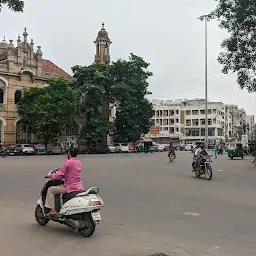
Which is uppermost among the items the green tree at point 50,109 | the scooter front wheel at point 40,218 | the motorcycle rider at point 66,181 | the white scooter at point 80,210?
the green tree at point 50,109

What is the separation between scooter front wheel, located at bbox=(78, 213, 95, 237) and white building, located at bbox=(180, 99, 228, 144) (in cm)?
9227

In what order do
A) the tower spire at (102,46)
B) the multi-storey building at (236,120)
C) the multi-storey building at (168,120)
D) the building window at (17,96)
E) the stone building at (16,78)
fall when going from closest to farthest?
the stone building at (16,78), the building window at (17,96), the tower spire at (102,46), the multi-storey building at (168,120), the multi-storey building at (236,120)

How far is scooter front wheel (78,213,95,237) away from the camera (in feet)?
19.7

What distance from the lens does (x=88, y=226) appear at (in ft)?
19.8

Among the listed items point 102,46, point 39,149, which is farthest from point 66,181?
point 102,46

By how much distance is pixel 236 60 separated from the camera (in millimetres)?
21266

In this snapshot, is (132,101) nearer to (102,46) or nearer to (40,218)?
(102,46)

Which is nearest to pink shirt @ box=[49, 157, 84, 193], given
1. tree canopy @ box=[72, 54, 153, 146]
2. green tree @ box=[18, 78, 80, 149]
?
green tree @ box=[18, 78, 80, 149]

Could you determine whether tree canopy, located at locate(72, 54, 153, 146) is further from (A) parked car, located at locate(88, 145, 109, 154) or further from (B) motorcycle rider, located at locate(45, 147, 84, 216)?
(B) motorcycle rider, located at locate(45, 147, 84, 216)

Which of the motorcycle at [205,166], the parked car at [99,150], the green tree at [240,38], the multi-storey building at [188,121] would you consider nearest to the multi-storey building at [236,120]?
the multi-storey building at [188,121]

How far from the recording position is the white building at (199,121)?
317 feet

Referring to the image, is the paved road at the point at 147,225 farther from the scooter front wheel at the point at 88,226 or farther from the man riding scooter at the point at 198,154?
the man riding scooter at the point at 198,154

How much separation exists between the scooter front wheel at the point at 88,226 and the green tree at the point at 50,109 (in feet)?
122

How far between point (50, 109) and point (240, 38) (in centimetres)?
2711
